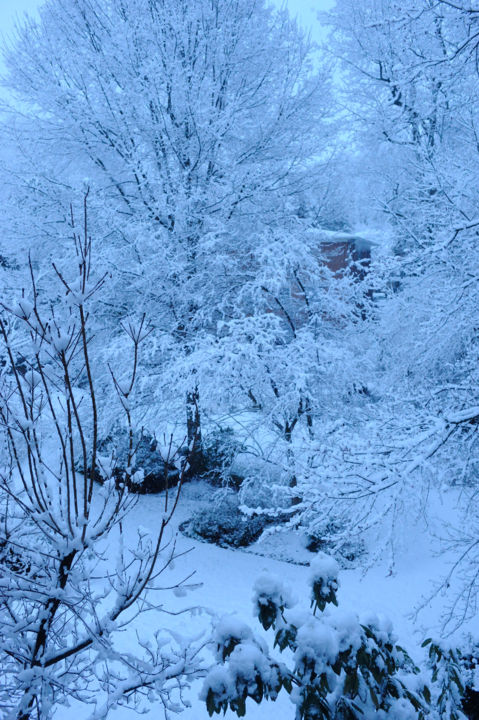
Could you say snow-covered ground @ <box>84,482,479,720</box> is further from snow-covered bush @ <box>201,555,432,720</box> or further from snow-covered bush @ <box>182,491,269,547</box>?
snow-covered bush @ <box>201,555,432,720</box>

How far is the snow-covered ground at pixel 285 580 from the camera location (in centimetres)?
495

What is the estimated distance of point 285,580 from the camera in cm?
530

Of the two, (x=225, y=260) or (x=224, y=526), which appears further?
(x=224, y=526)

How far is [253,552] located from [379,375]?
3570mm

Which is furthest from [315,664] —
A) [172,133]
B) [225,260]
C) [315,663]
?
[172,133]

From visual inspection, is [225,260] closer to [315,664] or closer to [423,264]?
[423,264]

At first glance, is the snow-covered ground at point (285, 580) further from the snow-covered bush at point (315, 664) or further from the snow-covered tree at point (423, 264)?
the snow-covered bush at point (315, 664)

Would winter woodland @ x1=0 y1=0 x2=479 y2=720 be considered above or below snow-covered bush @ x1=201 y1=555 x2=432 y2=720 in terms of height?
above

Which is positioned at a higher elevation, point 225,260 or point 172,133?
point 172,133

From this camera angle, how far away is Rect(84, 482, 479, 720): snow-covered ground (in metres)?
4.95

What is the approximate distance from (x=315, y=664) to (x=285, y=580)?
162 inches

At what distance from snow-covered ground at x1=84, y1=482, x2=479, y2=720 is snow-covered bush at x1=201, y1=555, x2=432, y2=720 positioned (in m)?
2.86

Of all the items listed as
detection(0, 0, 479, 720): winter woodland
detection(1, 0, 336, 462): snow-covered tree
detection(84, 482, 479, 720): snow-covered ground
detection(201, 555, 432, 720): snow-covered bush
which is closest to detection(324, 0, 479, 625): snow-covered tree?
detection(0, 0, 479, 720): winter woodland

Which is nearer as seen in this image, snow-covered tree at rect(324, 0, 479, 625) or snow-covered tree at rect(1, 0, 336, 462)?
snow-covered tree at rect(324, 0, 479, 625)
